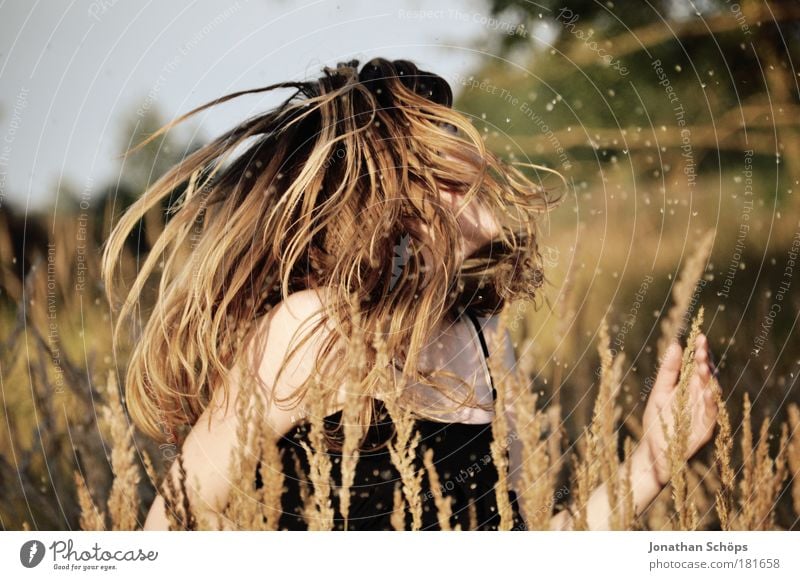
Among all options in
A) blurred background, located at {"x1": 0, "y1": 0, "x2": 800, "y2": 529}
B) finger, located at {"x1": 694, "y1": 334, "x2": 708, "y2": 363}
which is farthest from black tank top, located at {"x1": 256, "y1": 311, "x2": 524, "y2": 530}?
finger, located at {"x1": 694, "y1": 334, "x2": 708, "y2": 363}

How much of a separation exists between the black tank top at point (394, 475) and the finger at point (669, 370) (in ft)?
1.00

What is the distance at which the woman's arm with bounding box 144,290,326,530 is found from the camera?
3.50 ft

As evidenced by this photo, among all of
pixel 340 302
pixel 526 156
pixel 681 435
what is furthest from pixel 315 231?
pixel 681 435

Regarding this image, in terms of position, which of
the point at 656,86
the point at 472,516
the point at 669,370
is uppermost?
the point at 656,86

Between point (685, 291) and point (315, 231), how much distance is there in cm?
71

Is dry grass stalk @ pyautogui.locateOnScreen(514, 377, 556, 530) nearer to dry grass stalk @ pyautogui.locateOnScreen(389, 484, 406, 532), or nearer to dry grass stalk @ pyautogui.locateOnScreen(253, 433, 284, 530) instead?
dry grass stalk @ pyautogui.locateOnScreen(389, 484, 406, 532)

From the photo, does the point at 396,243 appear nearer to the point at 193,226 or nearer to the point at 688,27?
the point at 193,226

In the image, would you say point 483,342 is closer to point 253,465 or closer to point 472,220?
point 472,220

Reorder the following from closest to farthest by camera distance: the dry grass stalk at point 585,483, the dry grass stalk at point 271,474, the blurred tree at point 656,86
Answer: the dry grass stalk at point 271,474
the dry grass stalk at point 585,483
the blurred tree at point 656,86

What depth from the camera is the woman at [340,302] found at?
3.64ft

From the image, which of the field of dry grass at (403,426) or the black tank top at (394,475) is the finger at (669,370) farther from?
the black tank top at (394,475)

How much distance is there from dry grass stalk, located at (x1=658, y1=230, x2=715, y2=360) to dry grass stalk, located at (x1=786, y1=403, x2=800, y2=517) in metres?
0.26

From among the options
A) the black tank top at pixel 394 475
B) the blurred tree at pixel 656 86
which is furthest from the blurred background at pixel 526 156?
the black tank top at pixel 394 475

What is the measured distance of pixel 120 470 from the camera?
1012 mm
